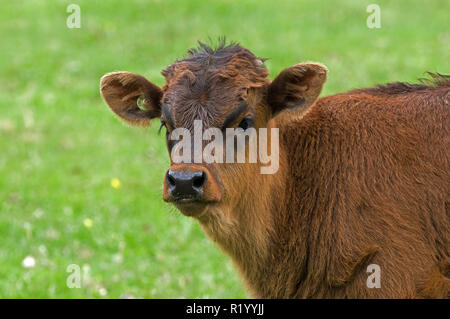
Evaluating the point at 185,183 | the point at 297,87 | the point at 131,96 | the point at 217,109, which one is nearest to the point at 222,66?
the point at 217,109

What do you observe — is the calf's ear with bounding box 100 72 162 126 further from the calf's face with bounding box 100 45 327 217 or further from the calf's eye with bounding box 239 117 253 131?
the calf's eye with bounding box 239 117 253 131

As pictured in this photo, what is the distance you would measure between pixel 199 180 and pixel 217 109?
0.62 m

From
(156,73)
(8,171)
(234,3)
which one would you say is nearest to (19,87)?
(156,73)

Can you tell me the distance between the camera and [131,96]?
6871 mm

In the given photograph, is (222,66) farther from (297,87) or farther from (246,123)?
(297,87)

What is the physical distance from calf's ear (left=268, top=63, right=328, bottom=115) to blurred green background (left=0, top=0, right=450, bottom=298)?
4.49ft

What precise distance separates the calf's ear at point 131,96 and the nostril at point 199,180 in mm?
1169

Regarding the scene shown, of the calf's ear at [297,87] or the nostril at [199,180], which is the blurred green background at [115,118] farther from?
the calf's ear at [297,87]

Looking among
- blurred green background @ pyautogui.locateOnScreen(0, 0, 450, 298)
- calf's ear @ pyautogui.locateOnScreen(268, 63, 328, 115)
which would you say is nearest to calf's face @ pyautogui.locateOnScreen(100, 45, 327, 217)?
calf's ear @ pyautogui.locateOnScreen(268, 63, 328, 115)

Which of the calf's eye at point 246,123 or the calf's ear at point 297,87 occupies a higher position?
the calf's ear at point 297,87

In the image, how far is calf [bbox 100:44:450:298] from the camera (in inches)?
238

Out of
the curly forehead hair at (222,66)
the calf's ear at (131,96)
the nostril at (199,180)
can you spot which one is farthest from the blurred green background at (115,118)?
the curly forehead hair at (222,66)

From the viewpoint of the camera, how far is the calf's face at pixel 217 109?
5832 millimetres

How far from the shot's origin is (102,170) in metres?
13.4
